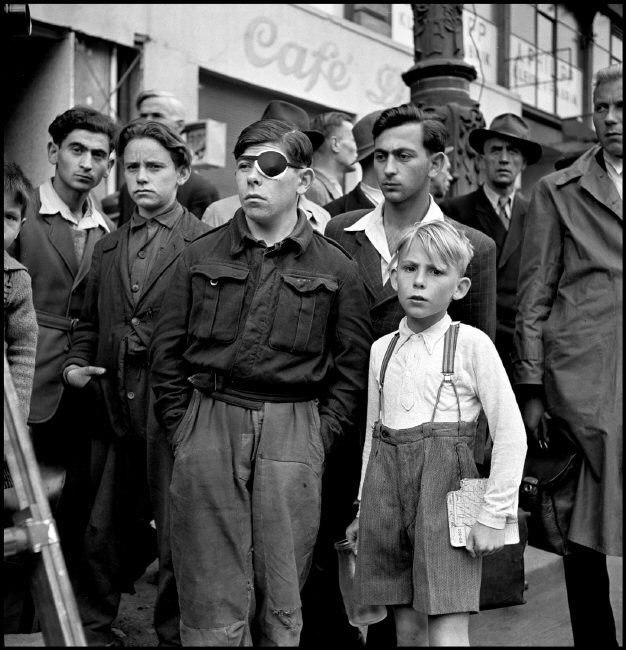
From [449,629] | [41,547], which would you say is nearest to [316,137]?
[449,629]

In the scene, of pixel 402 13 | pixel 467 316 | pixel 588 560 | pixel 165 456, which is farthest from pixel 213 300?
pixel 402 13

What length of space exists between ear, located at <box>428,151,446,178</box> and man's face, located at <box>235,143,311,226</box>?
2.30ft

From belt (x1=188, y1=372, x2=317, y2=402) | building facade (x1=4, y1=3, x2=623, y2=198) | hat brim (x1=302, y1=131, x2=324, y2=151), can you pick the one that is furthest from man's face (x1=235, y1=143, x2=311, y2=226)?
building facade (x1=4, y1=3, x2=623, y2=198)

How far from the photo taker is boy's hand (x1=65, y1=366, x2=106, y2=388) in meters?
3.42

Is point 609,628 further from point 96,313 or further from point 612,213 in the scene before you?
point 96,313

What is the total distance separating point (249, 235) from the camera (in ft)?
10.0

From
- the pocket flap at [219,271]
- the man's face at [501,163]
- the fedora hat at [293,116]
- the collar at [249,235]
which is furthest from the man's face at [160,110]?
Answer: the pocket flap at [219,271]

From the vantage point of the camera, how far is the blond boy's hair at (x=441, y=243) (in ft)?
9.49

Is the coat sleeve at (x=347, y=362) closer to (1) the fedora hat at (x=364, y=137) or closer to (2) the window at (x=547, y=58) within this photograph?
(1) the fedora hat at (x=364, y=137)

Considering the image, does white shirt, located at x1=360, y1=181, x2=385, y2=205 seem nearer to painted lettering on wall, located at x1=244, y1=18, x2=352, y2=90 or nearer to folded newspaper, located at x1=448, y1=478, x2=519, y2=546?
folded newspaper, located at x1=448, y1=478, x2=519, y2=546

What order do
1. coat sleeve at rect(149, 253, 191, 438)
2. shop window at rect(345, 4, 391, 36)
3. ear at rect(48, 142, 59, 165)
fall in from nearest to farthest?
coat sleeve at rect(149, 253, 191, 438), ear at rect(48, 142, 59, 165), shop window at rect(345, 4, 391, 36)

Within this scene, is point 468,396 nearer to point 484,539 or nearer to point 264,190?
point 484,539

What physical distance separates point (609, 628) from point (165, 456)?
6.06 feet

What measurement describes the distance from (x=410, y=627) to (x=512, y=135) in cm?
313
